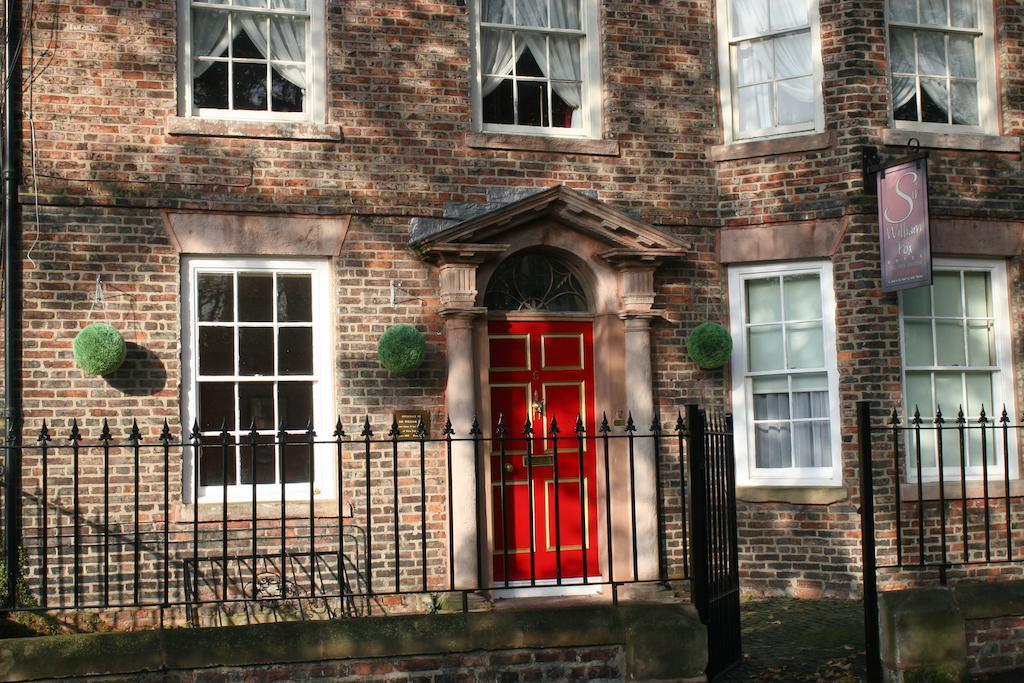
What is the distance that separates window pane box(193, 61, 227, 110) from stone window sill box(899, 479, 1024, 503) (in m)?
6.75

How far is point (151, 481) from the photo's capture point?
912 centimetres

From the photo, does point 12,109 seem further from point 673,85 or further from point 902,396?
point 902,396

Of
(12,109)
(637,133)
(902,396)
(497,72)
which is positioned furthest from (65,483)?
(902,396)

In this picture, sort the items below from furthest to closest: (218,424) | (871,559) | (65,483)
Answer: (218,424) < (65,483) < (871,559)

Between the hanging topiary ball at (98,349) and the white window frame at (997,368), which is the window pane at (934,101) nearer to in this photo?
the white window frame at (997,368)

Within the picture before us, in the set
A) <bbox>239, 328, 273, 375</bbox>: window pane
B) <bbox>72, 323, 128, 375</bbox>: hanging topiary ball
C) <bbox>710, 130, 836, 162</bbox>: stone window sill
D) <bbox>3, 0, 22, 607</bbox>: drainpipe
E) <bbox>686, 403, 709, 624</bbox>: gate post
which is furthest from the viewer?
<bbox>710, 130, 836, 162</bbox>: stone window sill

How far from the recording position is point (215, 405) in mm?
9453

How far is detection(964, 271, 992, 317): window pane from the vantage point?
10.8m

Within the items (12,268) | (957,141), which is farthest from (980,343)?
(12,268)

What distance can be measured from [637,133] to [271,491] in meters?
4.54

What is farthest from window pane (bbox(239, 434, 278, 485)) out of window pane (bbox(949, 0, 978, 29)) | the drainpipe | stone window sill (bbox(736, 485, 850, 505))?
window pane (bbox(949, 0, 978, 29))

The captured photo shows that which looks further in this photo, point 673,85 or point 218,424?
point 673,85

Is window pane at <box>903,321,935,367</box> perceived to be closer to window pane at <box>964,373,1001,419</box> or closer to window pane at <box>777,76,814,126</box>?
window pane at <box>964,373,1001,419</box>

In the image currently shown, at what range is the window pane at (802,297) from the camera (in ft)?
34.7
